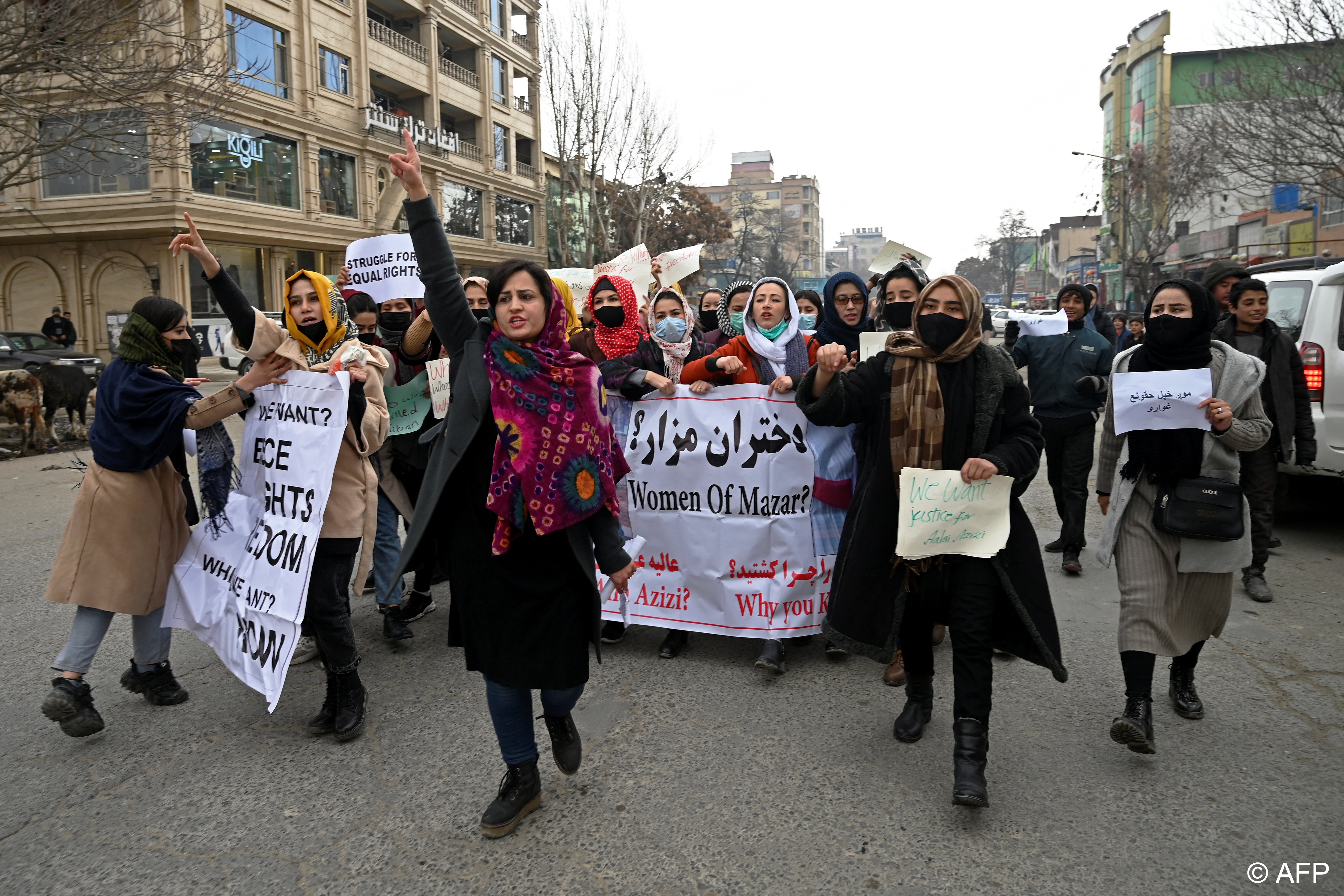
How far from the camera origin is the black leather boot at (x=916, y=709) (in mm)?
3600

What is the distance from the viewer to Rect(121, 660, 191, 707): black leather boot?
4039 mm

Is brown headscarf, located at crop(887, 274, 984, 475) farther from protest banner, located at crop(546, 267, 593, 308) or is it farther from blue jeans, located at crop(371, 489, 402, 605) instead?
protest banner, located at crop(546, 267, 593, 308)

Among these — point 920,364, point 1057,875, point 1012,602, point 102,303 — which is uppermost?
point 102,303

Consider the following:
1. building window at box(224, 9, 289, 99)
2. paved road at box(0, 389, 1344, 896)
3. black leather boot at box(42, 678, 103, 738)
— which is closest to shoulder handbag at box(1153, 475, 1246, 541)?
paved road at box(0, 389, 1344, 896)

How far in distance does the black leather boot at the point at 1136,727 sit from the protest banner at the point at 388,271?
4.33 m

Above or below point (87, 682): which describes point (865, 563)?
above

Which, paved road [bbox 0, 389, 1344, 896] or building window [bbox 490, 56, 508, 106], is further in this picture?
building window [bbox 490, 56, 508, 106]

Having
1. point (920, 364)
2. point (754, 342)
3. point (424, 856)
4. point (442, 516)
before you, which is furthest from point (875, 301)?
point (424, 856)

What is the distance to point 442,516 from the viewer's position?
115 inches

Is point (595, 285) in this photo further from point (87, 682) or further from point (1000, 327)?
point (1000, 327)

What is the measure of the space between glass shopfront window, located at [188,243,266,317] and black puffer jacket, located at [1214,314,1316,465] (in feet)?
83.4

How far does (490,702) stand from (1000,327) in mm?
42273

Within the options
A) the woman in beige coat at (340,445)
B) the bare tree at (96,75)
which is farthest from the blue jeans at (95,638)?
the bare tree at (96,75)

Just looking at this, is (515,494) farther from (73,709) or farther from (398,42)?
(398,42)
